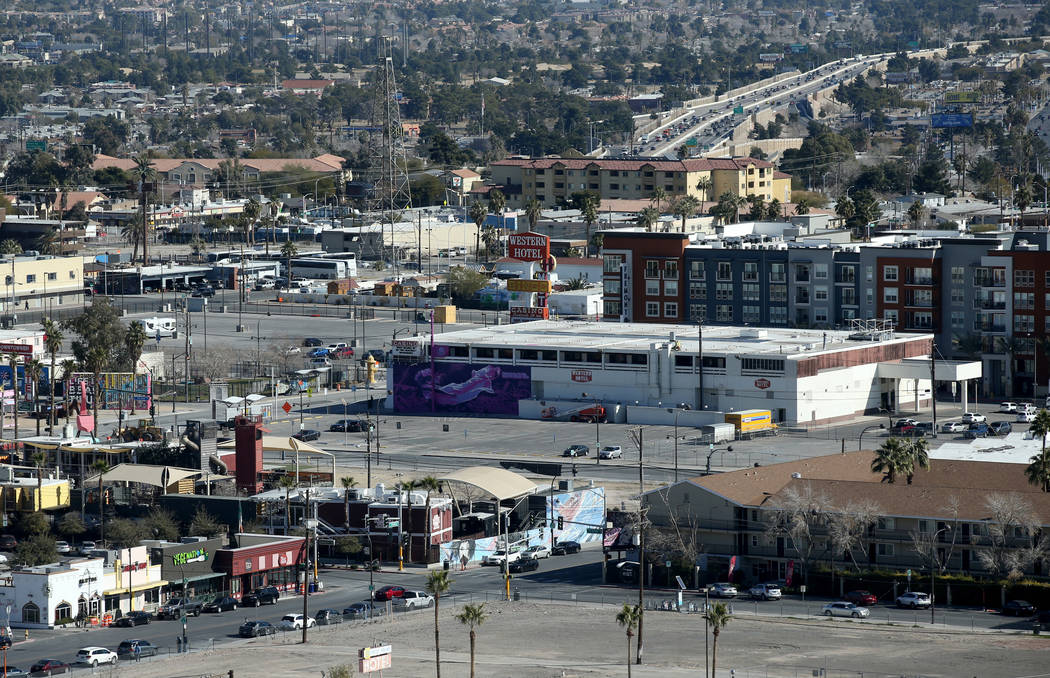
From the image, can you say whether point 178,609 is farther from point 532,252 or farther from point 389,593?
point 532,252

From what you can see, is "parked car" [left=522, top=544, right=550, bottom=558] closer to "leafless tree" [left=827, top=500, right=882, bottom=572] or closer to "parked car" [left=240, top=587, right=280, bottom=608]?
"parked car" [left=240, top=587, right=280, bottom=608]

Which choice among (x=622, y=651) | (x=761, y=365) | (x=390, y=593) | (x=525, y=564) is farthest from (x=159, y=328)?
(x=622, y=651)

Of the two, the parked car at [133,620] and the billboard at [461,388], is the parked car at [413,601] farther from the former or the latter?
the billboard at [461,388]

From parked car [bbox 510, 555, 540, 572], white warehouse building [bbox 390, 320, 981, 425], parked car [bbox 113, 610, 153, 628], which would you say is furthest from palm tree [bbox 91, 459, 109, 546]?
white warehouse building [bbox 390, 320, 981, 425]

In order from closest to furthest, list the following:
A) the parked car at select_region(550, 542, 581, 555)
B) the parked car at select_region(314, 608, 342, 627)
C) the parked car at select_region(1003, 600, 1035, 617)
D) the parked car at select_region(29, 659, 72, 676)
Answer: the parked car at select_region(29, 659, 72, 676), the parked car at select_region(1003, 600, 1035, 617), the parked car at select_region(314, 608, 342, 627), the parked car at select_region(550, 542, 581, 555)

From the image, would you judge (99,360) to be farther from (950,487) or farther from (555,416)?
(950,487)

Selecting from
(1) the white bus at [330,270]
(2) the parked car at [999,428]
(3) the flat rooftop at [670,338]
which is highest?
(1) the white bus at [330,270]

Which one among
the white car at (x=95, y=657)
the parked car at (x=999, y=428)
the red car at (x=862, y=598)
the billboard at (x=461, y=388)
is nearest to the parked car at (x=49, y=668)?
the white car at (x=95, y=657)
